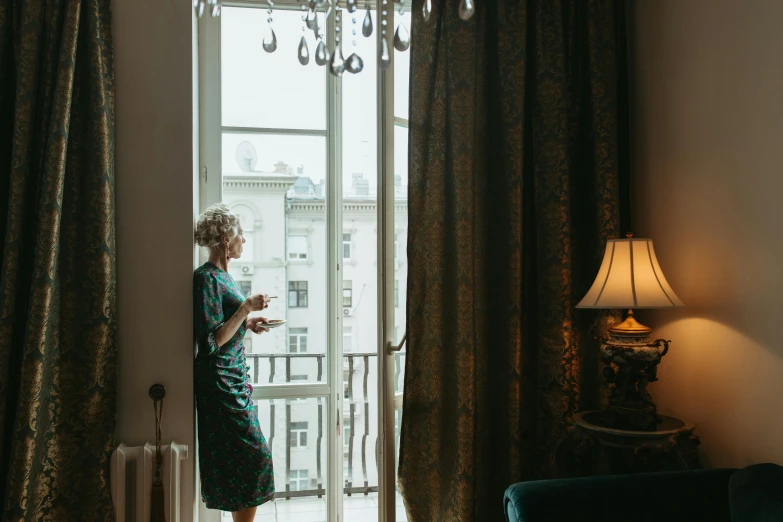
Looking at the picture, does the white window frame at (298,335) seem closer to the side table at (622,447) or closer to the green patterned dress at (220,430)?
the green patterned dress at (220,430)

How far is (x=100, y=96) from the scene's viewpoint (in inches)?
87.0

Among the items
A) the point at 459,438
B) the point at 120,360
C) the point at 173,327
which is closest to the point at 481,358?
the point at 459,438

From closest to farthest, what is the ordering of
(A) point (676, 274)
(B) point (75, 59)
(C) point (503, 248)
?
1. (B) point (75, 59)
2. (A) point (676, 274)
3. (C) point (503, 248)

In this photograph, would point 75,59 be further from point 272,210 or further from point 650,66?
point 650,66

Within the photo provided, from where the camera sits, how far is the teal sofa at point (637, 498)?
178cm

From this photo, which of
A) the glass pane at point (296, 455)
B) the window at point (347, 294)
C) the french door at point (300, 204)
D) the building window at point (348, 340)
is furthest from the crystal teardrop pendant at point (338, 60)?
the glass pane at point (296, 455)

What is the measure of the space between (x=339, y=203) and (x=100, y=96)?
3.57ft

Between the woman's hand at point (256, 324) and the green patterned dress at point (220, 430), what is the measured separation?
0.22 metres

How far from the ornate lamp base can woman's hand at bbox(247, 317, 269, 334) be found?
1.41 m

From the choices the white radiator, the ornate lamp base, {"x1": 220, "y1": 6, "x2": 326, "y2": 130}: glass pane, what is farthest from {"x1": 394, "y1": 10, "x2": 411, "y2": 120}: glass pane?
the white radiator

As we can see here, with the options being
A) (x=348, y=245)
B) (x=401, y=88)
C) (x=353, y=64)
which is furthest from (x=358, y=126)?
(x=353, y=64)

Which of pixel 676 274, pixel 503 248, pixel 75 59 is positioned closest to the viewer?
pixel 75 59

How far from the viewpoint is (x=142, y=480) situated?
220cm

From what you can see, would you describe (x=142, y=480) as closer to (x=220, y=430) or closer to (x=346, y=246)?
(x=220, y=430)
